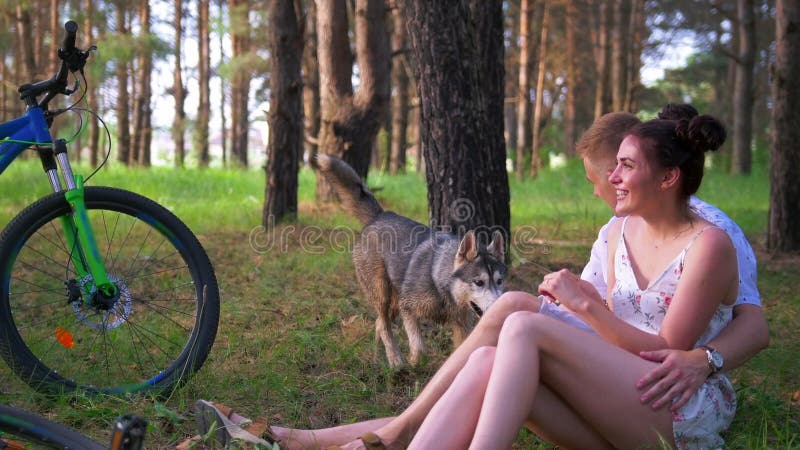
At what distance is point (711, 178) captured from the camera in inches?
707

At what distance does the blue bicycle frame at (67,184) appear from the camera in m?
3.59

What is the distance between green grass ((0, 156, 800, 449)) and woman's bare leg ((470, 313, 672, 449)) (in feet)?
2.06

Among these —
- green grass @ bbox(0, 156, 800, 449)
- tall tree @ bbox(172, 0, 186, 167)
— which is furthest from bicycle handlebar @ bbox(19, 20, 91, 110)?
tall tree @ bbox(172, 0, 186, 167)

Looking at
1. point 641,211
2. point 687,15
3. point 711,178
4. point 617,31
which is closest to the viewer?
point 641,211

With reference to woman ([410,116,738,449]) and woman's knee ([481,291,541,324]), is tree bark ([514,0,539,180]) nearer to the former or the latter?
woman's knee ([481,291,541,324])

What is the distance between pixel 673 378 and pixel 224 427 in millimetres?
1591

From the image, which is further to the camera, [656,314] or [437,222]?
[437,222]

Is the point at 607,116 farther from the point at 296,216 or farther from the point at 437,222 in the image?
the point at 296,216

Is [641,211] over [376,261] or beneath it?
over

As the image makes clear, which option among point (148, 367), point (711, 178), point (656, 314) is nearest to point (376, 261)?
point (148, 367)

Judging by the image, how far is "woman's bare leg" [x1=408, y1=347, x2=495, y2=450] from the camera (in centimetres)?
259

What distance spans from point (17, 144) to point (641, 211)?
2.75 m

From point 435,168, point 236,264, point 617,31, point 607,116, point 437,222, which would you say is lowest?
point 236,264

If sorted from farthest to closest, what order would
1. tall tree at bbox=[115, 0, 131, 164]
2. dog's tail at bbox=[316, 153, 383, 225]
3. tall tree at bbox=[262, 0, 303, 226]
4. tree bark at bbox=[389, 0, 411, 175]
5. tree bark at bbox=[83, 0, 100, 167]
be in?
1. tall tree at bbox=[115, 0, 131, 164]
2. tree bark at bbox=[389, 0, 411, 175]
3. tree bark at bbox=[83, 0, 100, 167]
4. tall tree at bbox=[262, 0, 303, 226]
5. dog's tail at bbox=[316, 153, 383, 225]
